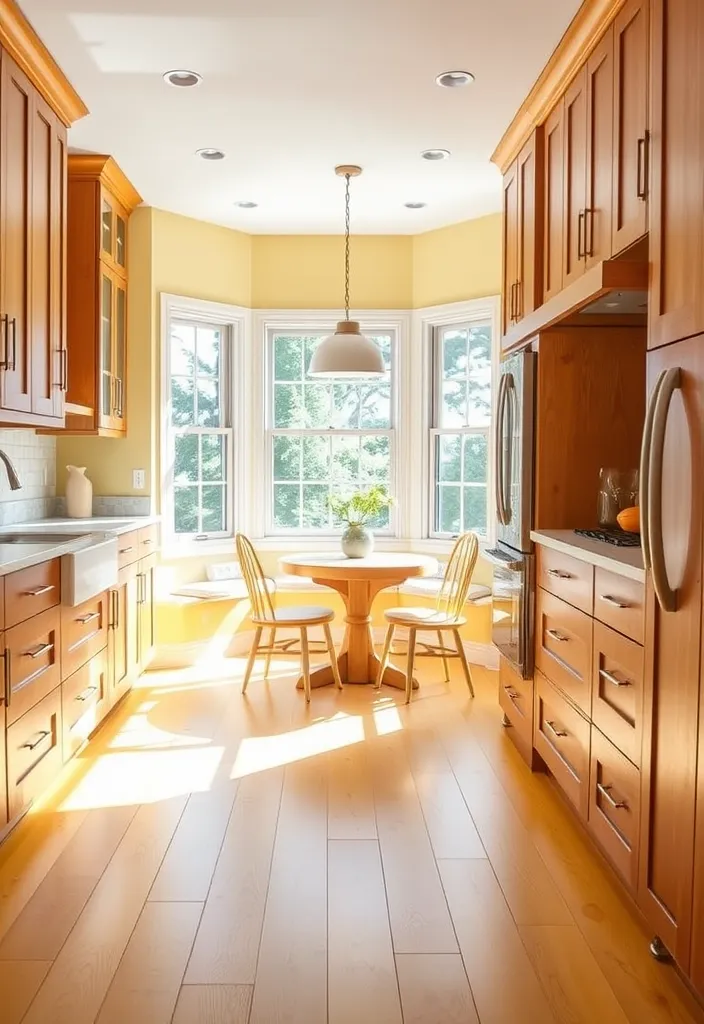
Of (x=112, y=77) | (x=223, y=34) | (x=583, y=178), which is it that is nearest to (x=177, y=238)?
(x=112, y=77)

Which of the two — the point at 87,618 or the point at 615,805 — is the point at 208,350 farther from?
the point at 615,805

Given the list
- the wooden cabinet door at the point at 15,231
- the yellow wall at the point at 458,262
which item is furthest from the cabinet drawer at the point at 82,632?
the yellow wall at the point at 458,262

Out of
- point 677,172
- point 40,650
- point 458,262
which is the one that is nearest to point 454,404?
point 458,262

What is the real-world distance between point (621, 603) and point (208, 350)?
4149 millimetres

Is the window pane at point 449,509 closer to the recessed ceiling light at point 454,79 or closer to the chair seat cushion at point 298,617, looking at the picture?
the chair seat cushion at point 298,617

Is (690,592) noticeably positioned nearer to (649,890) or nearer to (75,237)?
(649,890)

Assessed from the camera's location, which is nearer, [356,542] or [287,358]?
[356,542]

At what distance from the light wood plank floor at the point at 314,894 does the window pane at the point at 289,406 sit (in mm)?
2729

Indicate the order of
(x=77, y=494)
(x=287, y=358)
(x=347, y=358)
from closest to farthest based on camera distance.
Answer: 1. (x=347, y=358)
2. (x=77, y=494)
3. (x=287, y=358)

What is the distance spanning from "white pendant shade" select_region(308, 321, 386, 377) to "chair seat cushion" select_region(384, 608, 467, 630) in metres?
1.28

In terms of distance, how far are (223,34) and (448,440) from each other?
3.26 metres

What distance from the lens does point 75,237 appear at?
15.5ft

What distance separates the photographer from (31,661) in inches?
118

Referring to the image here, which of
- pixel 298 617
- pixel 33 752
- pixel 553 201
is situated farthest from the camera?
pixel 298 617
